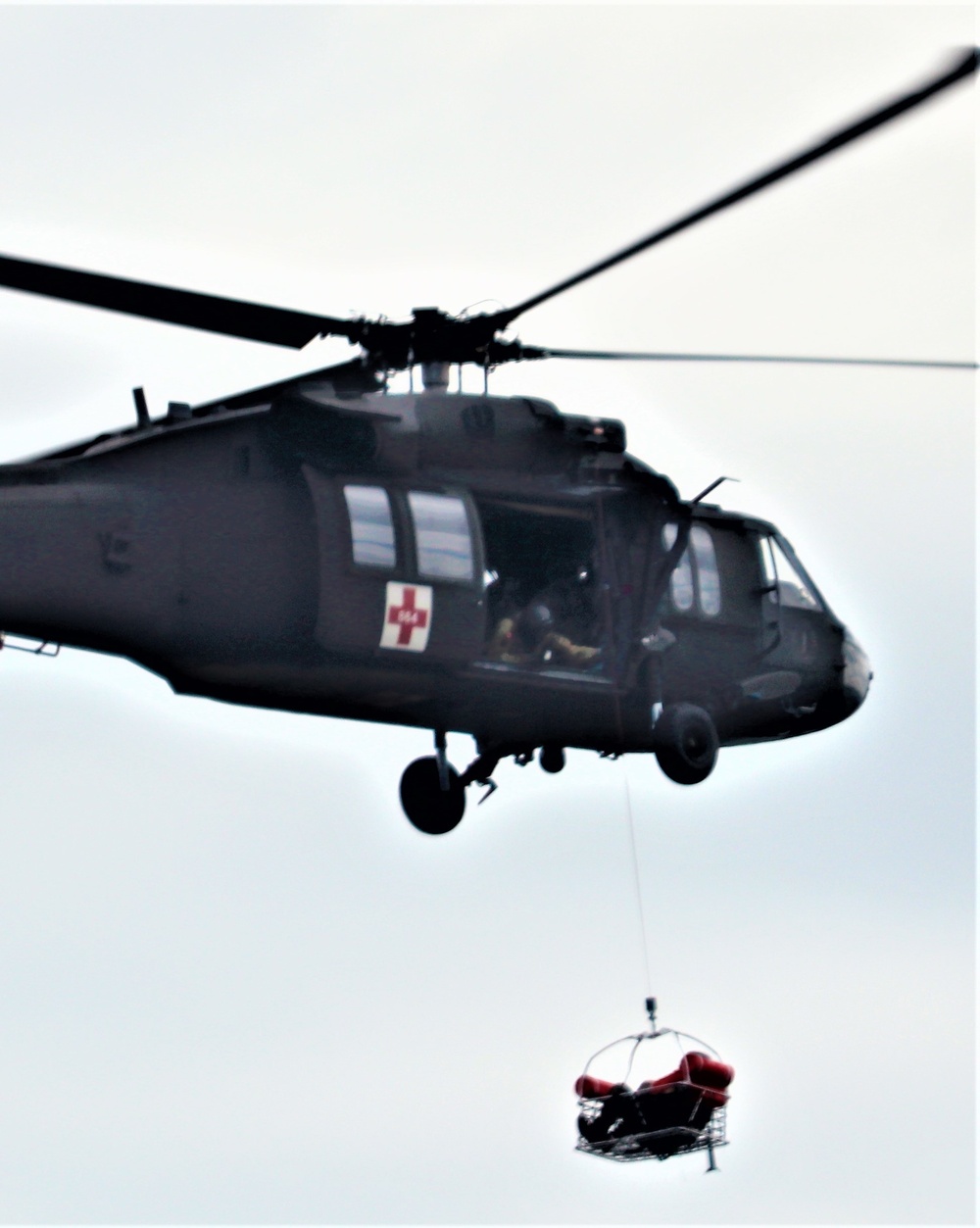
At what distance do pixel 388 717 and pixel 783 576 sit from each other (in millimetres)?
5620

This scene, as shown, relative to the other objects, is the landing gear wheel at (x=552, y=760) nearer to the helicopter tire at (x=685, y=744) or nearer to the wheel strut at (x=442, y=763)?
the wheel strut at (x=442, y=763)

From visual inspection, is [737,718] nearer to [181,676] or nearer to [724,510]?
[724,510]

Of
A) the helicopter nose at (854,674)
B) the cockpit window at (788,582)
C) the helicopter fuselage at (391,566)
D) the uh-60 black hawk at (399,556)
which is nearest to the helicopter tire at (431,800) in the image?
the uh-60 black hawk at (399,556)

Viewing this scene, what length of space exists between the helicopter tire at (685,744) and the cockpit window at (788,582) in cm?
251

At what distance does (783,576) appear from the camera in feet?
88.0

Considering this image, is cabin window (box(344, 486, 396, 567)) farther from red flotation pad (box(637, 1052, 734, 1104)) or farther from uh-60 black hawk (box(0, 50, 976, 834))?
red flotation pad (box(637, 1052, 734, 1104))

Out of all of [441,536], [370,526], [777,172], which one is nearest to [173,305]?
[370,526]

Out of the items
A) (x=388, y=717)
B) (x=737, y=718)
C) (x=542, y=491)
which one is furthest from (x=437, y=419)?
(x=737, y=718)

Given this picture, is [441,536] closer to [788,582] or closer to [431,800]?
[431,800]

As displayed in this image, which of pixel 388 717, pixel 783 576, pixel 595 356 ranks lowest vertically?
pixel 388 717

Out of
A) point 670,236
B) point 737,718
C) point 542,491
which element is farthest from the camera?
point 737,718

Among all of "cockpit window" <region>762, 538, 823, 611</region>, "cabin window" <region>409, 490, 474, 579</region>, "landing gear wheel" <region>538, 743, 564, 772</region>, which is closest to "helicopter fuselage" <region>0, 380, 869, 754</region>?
"cabin window" <region>409, 490, 474, 579</region>

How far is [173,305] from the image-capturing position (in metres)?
21.0

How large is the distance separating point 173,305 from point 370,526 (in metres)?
2.91
